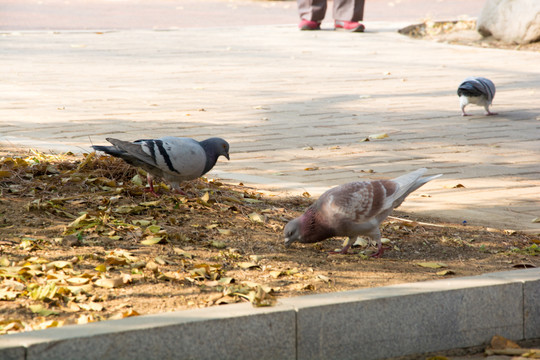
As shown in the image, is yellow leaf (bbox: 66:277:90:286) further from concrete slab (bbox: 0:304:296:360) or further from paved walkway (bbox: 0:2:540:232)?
paved walkway (bbox: 0:2:540:232)

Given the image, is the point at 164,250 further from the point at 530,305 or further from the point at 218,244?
the point at 530,305

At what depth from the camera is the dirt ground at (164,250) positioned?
3686 mm

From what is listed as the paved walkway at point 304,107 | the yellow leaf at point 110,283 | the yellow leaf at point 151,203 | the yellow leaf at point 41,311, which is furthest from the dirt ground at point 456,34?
the yellow leaf at point 41,311

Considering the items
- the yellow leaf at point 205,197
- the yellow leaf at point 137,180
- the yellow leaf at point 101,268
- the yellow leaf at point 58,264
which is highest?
the yellow leaf at point 58,264

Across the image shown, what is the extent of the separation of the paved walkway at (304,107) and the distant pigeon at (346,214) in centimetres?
129

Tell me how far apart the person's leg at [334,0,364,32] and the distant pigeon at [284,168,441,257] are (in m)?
14.4

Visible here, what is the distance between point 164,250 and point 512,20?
13836 millimetres

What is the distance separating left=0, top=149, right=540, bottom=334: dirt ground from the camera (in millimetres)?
3686

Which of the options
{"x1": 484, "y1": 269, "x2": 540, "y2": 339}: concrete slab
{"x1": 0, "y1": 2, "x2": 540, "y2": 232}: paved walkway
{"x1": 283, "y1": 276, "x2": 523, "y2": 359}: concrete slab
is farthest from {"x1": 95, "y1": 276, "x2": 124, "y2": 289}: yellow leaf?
{"x1": 0, "y1": 2, "x2": 540, "y2": 232}: paved walkway

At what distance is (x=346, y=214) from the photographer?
437 cm

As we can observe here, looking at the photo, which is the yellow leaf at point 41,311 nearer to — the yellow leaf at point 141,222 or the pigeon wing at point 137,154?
the yellow leaf at point 141,222

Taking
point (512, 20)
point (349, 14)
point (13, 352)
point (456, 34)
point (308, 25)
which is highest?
point (512, 20)

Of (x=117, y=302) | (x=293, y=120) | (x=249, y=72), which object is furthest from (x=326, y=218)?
(x=249, y=72)

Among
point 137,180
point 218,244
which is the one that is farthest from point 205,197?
point 218,244
